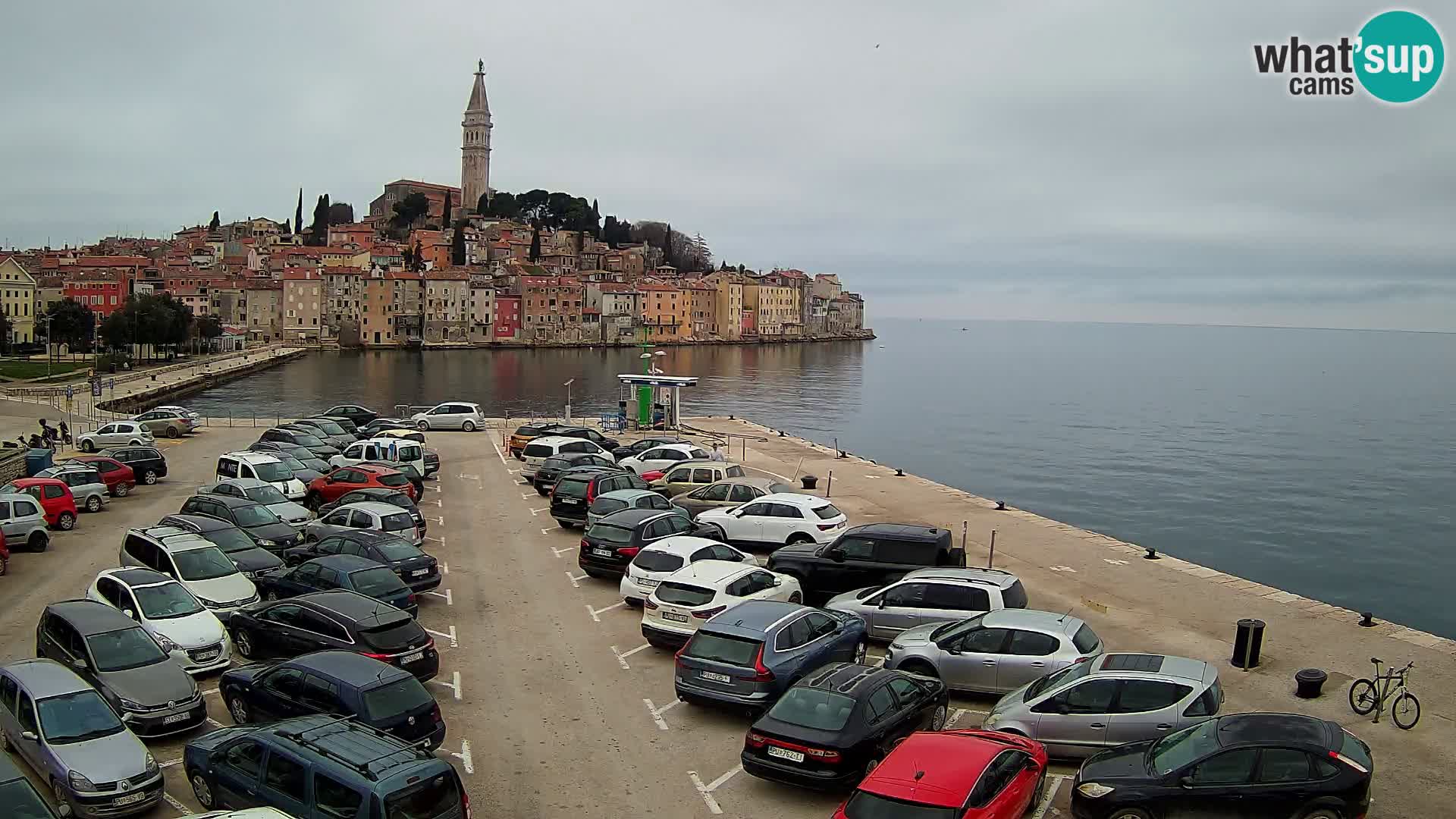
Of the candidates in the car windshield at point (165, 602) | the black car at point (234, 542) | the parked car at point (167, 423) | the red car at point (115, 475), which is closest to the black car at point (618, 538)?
the black car at point (234, 542)

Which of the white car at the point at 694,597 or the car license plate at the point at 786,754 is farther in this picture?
the white car at the point at 694,597

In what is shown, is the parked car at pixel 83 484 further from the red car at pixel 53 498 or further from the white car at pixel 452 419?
the white car at pixel 452 419

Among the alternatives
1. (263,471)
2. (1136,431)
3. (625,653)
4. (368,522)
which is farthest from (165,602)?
(1136,431)

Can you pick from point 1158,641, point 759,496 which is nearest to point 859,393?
point 759,496

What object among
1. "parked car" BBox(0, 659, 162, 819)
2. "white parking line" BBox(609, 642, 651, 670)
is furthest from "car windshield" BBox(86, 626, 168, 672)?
"white parking line" BBox(609, 642, 651, 670)

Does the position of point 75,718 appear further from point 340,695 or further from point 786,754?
point 786,754

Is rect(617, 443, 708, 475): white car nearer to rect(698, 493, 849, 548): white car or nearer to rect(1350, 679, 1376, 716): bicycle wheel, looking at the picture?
rect(698, 493, 849, 548): white car

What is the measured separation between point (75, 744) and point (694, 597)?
689 centimetres

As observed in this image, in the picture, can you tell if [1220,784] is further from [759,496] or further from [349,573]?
[759,496]

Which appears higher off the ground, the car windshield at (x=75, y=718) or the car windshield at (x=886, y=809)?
the car windshield at (x=886, y=809)

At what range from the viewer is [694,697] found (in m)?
11.1

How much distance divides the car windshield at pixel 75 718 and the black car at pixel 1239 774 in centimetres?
828

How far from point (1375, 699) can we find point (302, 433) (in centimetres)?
2892

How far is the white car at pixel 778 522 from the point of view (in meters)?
19.3
